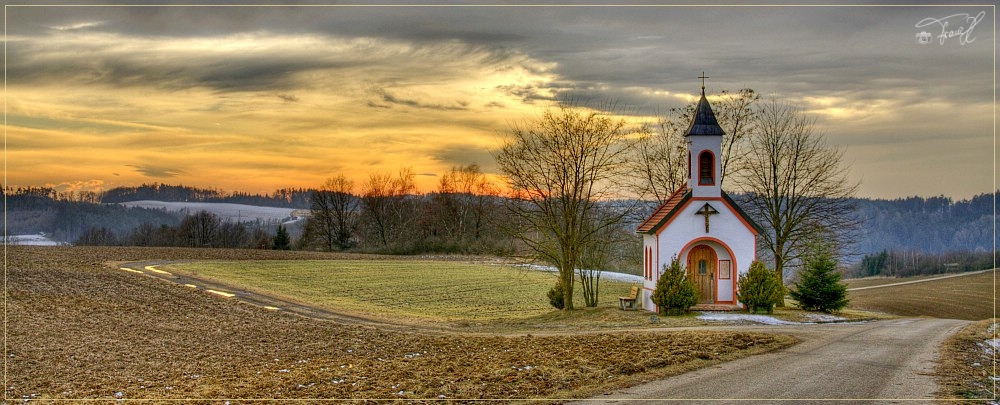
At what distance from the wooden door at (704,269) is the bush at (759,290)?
140cm

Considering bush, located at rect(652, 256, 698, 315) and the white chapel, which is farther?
the white chapel

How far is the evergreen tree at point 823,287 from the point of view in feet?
98.0

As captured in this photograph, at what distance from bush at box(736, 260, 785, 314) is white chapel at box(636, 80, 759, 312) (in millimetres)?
1036

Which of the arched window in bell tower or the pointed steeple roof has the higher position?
the pointed steeple roof

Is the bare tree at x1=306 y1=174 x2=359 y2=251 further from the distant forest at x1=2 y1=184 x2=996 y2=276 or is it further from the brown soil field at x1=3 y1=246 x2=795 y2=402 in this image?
the brown soil field at x1=3 y1=246 x2=795 y2=402

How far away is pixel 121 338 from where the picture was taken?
23594mm

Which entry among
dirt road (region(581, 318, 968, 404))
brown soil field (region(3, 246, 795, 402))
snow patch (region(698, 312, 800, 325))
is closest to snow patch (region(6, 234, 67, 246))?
brown soil field (region(3, 246, 795, 402))

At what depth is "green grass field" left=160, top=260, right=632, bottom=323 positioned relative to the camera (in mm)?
36625

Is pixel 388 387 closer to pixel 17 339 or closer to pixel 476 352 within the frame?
pixel 476 352

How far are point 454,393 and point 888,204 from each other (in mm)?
45261

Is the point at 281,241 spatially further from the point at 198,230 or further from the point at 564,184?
the point at 564,184

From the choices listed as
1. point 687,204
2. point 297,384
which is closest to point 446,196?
point 687,204

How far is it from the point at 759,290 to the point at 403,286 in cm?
2532

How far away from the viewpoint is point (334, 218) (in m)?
85.4
